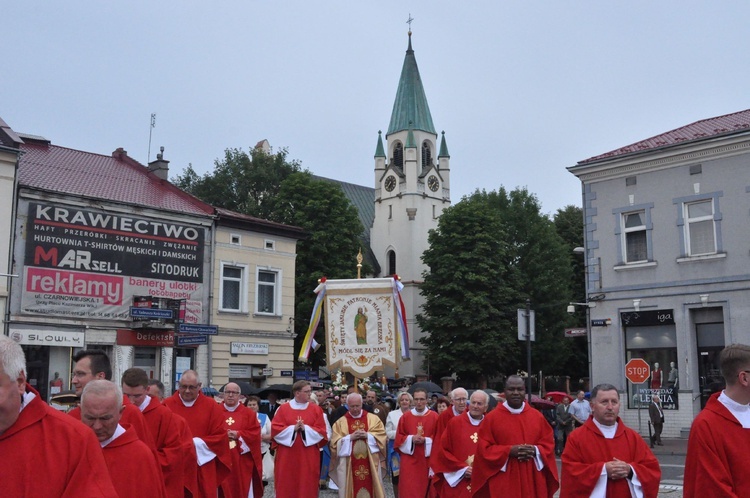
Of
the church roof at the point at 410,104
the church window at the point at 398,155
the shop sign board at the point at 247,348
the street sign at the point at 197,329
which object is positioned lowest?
the shop sign board at the point at 247,348

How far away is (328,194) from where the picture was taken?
168 feet

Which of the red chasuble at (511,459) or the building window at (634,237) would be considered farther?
the building window at (634,237)

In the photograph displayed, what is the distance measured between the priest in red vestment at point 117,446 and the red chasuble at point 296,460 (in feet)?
25.6

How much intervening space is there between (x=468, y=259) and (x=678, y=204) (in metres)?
25.1

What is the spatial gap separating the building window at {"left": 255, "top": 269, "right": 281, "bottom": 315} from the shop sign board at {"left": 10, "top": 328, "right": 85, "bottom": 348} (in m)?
8.12

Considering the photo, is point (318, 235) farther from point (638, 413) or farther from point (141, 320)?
point (638, 413)

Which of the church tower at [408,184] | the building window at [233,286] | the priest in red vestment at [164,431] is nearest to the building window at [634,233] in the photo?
the building window at [233,286]

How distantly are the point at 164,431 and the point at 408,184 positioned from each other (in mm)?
66543

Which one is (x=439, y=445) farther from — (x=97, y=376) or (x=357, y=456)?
(x=97, y=376)

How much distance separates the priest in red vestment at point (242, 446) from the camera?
36.5 feet

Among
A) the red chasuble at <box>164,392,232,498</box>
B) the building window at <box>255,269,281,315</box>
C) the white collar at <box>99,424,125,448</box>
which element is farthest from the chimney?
the white collar at <box>99,424,125,448</box>

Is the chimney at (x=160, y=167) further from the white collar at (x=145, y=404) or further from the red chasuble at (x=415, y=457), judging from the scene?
the white collar at (x=145, y=404)

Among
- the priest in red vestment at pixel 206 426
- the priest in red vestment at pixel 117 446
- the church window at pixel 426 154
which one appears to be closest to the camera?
the priest in red vestment at pixel 117 446

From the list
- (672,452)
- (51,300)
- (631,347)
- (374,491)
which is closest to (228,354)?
(51,300)
